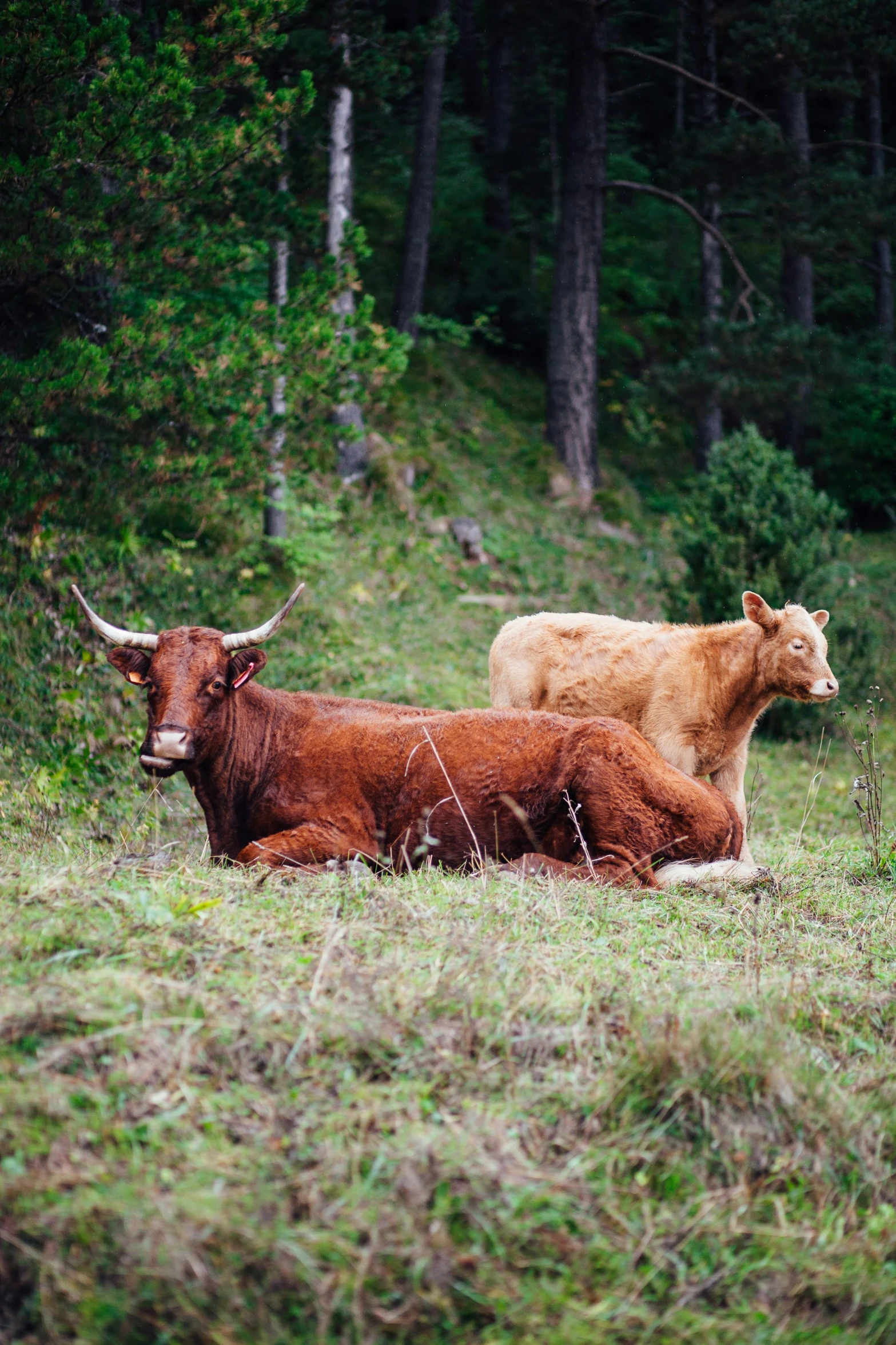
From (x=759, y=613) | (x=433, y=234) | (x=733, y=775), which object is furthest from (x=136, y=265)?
(x=433, y=234)

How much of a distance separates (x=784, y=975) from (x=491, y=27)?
80.3 ft

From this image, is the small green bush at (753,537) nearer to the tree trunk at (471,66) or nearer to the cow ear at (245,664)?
the cow ear at (245,664)

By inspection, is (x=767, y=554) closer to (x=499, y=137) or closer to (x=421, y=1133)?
(x=421, y=1133)

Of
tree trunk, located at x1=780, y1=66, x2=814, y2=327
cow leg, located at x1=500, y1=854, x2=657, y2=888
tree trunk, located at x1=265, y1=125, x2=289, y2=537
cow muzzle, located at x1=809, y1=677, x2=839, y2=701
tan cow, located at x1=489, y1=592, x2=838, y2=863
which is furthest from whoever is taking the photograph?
tree trunk, located at x1=780, y1=66, x2=814, y2=327

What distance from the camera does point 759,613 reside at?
317 inches

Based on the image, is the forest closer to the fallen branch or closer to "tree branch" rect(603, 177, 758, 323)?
the fallen branch

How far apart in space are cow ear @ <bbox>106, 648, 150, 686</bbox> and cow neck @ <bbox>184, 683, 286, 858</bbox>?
510mm

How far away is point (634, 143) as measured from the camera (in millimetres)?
30953

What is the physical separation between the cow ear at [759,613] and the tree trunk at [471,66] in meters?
26.2

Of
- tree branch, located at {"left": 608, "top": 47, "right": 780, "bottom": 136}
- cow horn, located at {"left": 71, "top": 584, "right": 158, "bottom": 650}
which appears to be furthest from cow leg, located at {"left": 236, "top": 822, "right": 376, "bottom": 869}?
tree branch, located at {"left": 608, "top": 47, "right": 780, "bottom": 136}

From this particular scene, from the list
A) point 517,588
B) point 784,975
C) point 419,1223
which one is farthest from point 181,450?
point 517,588

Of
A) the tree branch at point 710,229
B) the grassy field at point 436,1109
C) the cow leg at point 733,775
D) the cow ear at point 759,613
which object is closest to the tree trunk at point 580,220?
the tree branch at point 710,229

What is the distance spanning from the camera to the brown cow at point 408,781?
599 centimetres

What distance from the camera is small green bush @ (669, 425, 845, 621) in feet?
45.0
